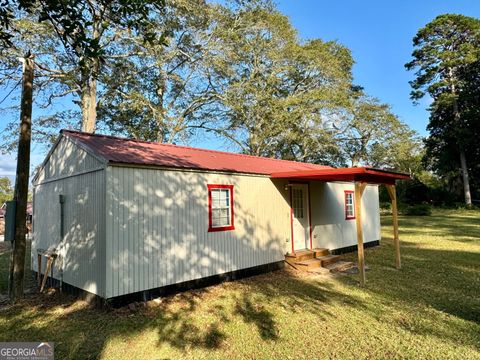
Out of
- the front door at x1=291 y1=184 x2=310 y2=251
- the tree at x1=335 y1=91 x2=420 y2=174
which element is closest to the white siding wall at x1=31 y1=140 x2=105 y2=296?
the front door at x1=291 y1=184 x2=310 y2=251

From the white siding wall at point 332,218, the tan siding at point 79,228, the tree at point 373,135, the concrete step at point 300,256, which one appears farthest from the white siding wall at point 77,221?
the tree at point 373,135

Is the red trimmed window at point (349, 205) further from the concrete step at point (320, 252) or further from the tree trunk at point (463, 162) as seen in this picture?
the tree trunk at point (463, 162)

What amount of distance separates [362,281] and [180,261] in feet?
13.1

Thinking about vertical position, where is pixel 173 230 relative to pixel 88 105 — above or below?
below

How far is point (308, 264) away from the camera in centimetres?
877

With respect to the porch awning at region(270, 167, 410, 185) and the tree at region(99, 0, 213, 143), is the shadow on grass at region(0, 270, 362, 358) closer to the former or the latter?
the porch awning at region(270, 167, 410, 185)

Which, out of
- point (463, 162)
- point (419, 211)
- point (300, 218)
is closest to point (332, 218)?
point (300, 218)

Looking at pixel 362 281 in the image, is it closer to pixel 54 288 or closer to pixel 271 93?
pixel 54 288

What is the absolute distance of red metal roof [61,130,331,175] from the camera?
627 centimetres

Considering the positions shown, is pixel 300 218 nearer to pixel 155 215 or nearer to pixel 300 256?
pixel 300 256

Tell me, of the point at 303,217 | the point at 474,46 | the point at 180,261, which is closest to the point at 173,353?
the point at 180,261

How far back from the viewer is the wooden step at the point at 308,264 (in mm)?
8789

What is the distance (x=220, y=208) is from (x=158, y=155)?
6.08 ft

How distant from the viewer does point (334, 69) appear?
78.6 feet
